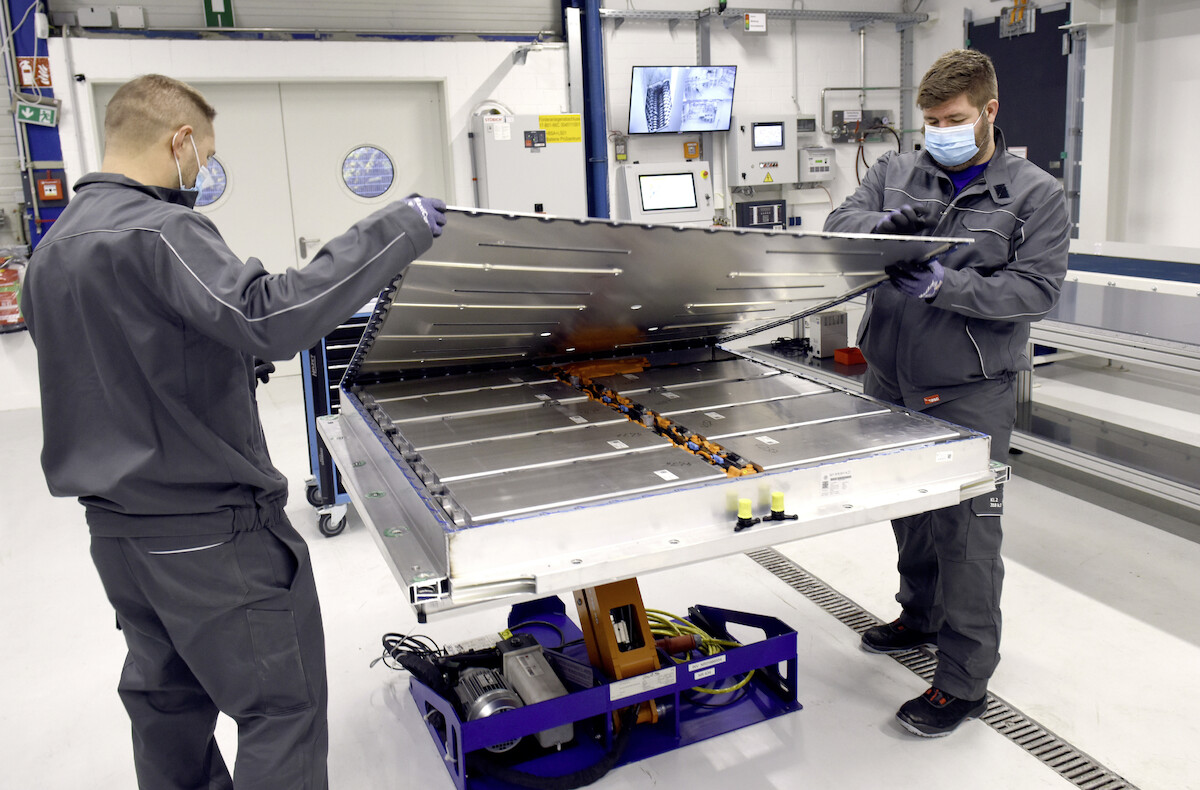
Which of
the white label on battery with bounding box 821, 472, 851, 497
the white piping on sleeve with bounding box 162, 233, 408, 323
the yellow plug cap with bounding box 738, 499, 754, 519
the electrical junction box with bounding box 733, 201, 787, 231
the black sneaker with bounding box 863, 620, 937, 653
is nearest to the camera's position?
the white piping on sleeve with bounding box 162, 233, 408, 323

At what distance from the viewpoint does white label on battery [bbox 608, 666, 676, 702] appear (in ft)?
7.14

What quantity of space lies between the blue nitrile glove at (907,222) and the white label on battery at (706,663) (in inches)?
45.5

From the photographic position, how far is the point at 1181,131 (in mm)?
6359

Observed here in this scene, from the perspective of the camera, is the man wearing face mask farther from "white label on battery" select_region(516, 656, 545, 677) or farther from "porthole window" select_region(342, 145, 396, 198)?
"porthole window" select_region(342, 145, 396, 198)

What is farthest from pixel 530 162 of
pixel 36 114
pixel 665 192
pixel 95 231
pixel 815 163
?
pixel 95 231

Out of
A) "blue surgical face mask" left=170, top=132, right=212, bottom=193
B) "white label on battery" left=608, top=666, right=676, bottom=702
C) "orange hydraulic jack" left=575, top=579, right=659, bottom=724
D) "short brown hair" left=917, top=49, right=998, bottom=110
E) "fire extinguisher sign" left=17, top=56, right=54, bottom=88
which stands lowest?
"white label on battery" left=608, top=666, right=676, bottom=702

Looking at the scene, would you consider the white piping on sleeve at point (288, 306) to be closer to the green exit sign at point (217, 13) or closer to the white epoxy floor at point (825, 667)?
the white epoxy floor at point (825, 667)

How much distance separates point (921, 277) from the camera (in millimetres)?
2059

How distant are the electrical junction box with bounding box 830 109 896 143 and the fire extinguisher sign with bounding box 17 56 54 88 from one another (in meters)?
6.50

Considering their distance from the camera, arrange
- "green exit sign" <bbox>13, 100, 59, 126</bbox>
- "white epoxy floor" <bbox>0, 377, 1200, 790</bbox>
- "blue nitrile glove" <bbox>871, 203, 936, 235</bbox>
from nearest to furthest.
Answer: "blue nitrile glove" <bbox>871, 203, 936, 235</bbox> → "white epoxy floor" <bbox>0, 377, 1200, 790</bbox> → "green exit sign" <bbox>13, 100, 59, 126</bbox>

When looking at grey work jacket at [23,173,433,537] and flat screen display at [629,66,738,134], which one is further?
flat screen display at [629,66,738,134]

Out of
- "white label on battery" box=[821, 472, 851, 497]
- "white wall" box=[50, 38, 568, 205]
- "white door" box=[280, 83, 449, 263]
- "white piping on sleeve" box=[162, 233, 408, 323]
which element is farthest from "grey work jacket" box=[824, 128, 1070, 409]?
"white door" box=[280, 83, 449, 263]

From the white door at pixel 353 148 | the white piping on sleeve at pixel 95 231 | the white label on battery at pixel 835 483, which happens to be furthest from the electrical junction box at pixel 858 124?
the white piping on sleeve at pixel 95 231

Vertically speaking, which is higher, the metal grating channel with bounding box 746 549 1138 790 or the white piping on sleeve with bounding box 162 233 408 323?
the white piping on sleeve with bounding box 162 233 408 323
